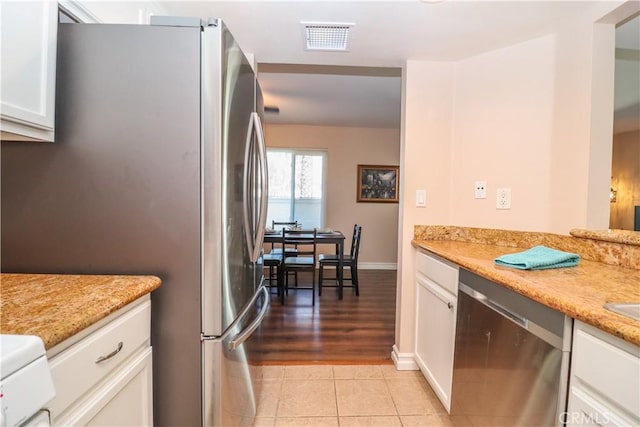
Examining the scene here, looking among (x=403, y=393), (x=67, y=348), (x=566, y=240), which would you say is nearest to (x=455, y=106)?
(x=566, y=240)

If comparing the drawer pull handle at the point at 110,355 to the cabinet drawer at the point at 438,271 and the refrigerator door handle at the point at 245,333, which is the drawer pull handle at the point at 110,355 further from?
the cabinet drawer at the point at 438,271

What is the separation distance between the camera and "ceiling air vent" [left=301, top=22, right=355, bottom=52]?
68.4 inches

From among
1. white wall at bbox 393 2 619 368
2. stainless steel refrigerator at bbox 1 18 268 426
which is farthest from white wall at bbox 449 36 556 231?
stainless steel refrigerator at bbox 1 18 268 426

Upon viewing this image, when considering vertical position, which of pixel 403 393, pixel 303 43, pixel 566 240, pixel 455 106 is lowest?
pixel 403 393

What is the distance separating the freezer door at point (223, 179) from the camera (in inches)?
42.4

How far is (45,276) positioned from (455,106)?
244 cm

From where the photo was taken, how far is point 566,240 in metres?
1.59

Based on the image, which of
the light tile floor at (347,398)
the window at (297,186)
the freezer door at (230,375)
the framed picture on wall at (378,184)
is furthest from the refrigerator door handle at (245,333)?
the framed picture on wall at (378,184)

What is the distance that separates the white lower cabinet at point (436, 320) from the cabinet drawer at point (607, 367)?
719 millimetres

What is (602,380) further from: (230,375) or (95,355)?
(95,355)

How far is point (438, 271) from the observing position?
5.74ft

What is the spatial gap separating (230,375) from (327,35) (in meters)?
1.89

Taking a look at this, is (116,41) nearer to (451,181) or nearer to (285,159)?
(451,181)

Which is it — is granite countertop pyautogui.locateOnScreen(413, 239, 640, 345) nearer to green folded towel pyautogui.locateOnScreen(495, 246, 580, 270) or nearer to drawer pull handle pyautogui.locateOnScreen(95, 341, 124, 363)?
green folded towel pyautogui.locateOnScreen(495, 246, 580, 270)
